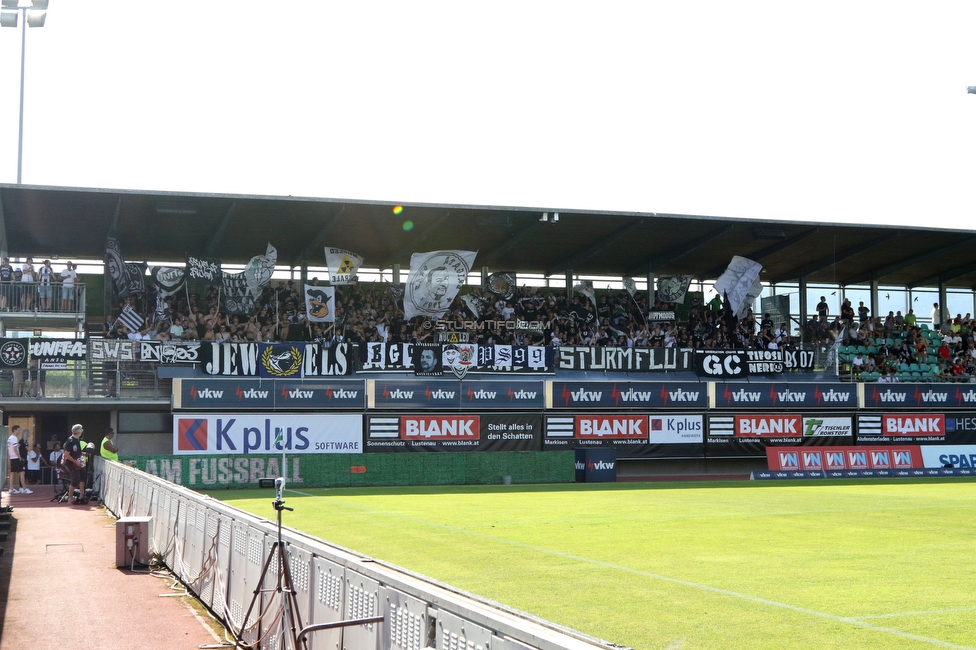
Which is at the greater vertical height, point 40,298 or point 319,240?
point 319,240

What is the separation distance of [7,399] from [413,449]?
1269cm

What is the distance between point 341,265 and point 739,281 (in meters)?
17.2

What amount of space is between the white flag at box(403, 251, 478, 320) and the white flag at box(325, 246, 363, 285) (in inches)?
102

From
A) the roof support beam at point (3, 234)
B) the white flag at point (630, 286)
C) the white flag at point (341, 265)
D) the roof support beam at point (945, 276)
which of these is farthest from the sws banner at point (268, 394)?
the roof support beam at point (945, 276)

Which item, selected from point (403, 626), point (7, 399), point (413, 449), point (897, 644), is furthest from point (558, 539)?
point (7, 399)

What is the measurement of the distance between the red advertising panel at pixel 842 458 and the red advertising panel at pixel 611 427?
16.5 feet

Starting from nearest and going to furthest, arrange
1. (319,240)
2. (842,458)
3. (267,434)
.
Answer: (267,434) → (842,458) → (319,240)

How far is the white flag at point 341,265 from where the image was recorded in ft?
134

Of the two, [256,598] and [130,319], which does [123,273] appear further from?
[256,598]

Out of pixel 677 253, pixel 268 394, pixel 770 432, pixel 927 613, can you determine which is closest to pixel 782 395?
pixel 770 432

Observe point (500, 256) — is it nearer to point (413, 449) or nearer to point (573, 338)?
point (573, 338)

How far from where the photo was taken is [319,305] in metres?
39.3

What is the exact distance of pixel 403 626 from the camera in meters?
6.04

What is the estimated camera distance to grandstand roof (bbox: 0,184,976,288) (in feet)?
119
